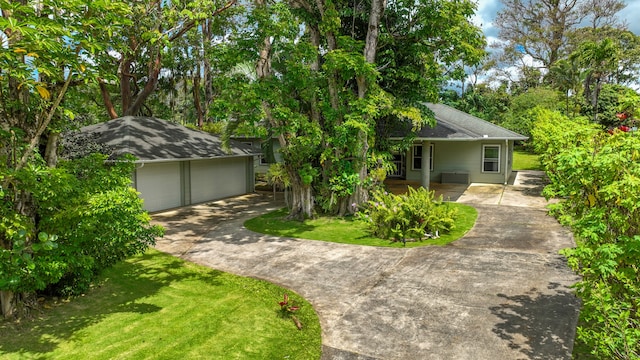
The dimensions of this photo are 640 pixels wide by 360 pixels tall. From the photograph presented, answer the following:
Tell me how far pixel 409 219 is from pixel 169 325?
291 inches

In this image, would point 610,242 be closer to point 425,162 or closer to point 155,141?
point 425,162

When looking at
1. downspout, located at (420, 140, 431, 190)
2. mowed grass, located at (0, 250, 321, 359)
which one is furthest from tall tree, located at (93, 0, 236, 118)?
downspout, located at (420, 140, 431, 190)

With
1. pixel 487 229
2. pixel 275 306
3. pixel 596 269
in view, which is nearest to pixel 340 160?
pixel 487 229

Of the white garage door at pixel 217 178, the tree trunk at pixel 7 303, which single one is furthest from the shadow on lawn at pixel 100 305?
the white garage door at pixel 217 178

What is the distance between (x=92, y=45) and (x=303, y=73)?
26.6ft

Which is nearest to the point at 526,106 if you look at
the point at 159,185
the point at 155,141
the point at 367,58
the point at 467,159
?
the point at 467,159

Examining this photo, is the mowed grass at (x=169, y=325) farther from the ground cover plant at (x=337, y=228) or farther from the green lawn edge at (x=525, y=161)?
the green lawn edge at (x=525, y=161)

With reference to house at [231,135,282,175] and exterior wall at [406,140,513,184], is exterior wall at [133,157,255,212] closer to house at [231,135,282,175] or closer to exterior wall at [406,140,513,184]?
house at [231,135,282,175]

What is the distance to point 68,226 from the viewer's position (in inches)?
262

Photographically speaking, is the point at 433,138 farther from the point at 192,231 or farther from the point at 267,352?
the point at 267,352

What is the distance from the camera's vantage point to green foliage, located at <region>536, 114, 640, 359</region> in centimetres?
431

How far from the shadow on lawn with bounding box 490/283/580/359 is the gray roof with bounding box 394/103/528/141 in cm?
1124

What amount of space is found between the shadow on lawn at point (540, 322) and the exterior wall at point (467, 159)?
49.4ft

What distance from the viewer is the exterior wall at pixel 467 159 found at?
2161 centimetres
